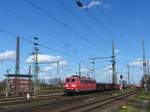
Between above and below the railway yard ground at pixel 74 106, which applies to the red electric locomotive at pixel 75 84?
above

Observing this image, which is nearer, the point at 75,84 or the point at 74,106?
the point at 74,106

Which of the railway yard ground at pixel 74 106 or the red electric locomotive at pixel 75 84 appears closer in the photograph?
the railway yard ground at pixel 74 106

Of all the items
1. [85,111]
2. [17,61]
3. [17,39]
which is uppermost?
[17,39]

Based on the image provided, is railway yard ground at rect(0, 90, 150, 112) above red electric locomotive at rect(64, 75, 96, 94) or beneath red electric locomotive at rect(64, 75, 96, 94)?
beneath

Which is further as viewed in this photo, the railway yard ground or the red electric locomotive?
the red electric locomotive

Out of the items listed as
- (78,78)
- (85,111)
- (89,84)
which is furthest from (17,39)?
(85,111)

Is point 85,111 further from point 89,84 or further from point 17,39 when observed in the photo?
point 89,84

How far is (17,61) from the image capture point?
197 ft

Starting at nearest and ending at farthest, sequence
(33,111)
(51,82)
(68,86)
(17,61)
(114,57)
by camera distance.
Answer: (33,111) → (17,61) → (68,86) → (114,57) → (51,82)

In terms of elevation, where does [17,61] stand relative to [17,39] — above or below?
below

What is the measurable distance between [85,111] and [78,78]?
1559 inches

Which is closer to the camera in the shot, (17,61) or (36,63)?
(17,61)

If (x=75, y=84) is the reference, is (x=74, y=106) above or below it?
below

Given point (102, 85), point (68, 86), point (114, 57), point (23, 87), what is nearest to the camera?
point (68, 86)
